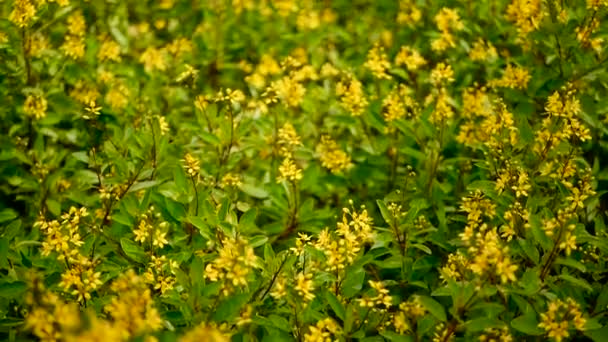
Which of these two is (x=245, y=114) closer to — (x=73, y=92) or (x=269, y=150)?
(x=269, y=150)

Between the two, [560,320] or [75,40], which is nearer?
[560,320]

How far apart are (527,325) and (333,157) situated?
134 cm

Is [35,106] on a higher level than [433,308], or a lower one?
higher

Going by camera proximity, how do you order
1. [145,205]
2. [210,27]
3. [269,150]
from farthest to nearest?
[210,27]
[269,150]
[145,205]

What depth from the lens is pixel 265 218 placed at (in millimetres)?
3234

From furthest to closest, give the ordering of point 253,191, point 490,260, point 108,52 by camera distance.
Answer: point 108,52
point 253,191
point 490,260

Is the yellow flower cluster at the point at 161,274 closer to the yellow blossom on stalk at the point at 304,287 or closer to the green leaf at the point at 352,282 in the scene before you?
the yellow blossom on stalk at the point at 304,287

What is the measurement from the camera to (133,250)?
245cm

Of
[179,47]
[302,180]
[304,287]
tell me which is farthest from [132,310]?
[179,47]

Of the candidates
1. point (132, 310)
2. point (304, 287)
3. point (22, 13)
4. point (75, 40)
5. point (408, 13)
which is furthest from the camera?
point (408, 13)

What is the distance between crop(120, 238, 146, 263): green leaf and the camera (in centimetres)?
244

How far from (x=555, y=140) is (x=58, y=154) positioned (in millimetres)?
2261

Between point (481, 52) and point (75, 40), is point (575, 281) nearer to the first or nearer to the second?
point (481, 52)

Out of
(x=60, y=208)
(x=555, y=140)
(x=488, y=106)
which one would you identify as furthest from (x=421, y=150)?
(x=60, y=208)
